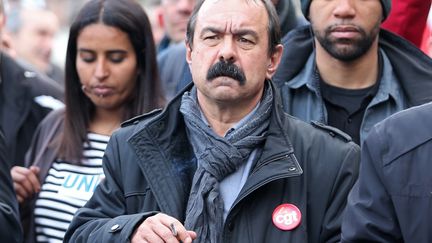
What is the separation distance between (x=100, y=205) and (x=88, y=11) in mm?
1438

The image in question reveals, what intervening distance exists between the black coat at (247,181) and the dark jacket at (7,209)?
535 mm

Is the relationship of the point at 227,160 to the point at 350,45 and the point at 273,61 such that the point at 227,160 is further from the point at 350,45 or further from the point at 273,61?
the point at 350,45

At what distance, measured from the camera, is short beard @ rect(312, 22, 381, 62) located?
5320mm

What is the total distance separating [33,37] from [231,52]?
7275 mm

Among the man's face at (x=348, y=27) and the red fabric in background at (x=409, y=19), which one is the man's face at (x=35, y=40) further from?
the man's face at (x=348, y=27)

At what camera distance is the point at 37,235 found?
5660 mm

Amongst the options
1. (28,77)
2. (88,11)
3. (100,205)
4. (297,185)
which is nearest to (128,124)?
(100,205)

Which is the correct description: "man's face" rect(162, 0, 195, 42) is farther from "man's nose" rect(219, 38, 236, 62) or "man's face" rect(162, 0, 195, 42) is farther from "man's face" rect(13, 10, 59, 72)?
"man's nose" rect(219, 38, 236, 62)

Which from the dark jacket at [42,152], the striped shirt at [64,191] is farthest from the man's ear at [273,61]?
the dark jacket at [42,152]

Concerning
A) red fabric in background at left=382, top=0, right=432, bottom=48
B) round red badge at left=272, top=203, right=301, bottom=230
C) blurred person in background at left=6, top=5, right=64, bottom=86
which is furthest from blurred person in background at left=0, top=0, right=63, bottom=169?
blurred person in background at left=6, top=5, right=64, bottom=86

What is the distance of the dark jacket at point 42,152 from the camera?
5707 mm

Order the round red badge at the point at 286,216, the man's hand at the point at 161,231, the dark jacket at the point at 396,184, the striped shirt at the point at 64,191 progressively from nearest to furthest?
1. the dark jacket at the point at 396,184
2. the man's hand at the point at 161,231
3. the round red badge at the point at 286,216
4. the striped shirt at the point at 64,191

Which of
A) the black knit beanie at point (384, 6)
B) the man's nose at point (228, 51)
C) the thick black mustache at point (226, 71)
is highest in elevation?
the black knit beanie at point (384, 6)

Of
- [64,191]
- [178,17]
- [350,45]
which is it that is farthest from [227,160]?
[178,17]
